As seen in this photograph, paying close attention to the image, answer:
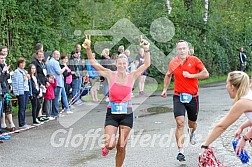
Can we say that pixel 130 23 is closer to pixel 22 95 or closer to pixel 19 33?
→ pixel 19 33

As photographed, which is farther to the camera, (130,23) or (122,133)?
(130,23)

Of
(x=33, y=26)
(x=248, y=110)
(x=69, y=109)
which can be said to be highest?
(x=33, y=26)

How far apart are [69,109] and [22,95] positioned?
122 inches

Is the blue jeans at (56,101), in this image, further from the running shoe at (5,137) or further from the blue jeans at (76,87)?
the running shoe at (5,137)

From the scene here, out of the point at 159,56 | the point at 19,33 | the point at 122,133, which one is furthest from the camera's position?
the point at 159,56

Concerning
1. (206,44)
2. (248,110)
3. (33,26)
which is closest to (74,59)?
(33,26)

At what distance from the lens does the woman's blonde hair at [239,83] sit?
18.2ft

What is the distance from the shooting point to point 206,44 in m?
28.6

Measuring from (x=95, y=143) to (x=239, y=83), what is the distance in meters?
5.25

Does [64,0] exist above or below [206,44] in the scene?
above

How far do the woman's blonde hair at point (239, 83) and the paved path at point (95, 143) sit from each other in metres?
2.80

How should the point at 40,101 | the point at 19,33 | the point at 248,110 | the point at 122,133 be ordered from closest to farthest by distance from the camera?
the point at 248,110 → the point at 122,133 → the point at 40,101 → the point at 19,33

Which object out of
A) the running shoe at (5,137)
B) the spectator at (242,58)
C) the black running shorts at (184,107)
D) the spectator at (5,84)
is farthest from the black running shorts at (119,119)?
the spectator at (242,58)

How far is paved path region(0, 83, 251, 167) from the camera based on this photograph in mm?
8656
